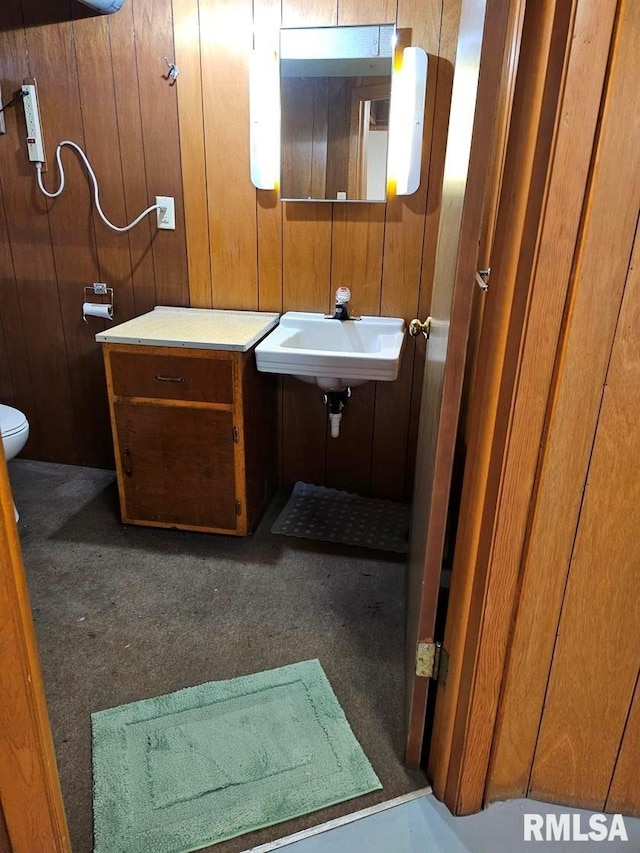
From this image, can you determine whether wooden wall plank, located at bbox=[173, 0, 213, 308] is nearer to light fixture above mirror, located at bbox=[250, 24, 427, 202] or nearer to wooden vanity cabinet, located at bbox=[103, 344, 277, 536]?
light fixture above mirror, located at bbox=[250, 24, 427, 202]

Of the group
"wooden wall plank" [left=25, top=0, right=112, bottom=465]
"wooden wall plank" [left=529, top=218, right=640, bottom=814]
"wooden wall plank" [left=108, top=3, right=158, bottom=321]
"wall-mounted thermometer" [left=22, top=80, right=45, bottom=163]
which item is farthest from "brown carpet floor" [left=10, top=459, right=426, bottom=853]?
"wall-mounted thermometer" [left=22, top=80, right=45, bottom=163]

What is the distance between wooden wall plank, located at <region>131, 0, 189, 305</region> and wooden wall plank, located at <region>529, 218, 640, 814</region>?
1895mm

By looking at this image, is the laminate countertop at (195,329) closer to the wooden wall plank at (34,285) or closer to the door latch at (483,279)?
the wooden wall plank at (34,285)

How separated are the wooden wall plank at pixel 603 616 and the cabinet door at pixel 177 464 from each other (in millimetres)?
1310

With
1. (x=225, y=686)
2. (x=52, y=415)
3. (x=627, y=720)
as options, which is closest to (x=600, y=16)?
(x=627, y=720)

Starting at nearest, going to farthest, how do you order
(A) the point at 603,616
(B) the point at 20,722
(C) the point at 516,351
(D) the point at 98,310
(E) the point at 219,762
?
1. (B) the point at 20,722
2. (C) the point at 516,351
3. (A) the point at 603,616
4. (E) the point at 219,762
5. (D) the point at 98,310

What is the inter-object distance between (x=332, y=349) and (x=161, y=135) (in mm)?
1054

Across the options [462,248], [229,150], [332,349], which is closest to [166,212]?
[229,150]

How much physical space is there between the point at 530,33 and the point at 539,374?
519 mm

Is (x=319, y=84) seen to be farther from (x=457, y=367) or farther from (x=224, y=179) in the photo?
(x=457, y=367)

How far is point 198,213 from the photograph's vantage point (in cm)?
237

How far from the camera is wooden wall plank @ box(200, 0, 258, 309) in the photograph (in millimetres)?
2121

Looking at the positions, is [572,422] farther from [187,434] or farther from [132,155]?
[132,155]

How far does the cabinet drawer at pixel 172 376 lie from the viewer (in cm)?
206
